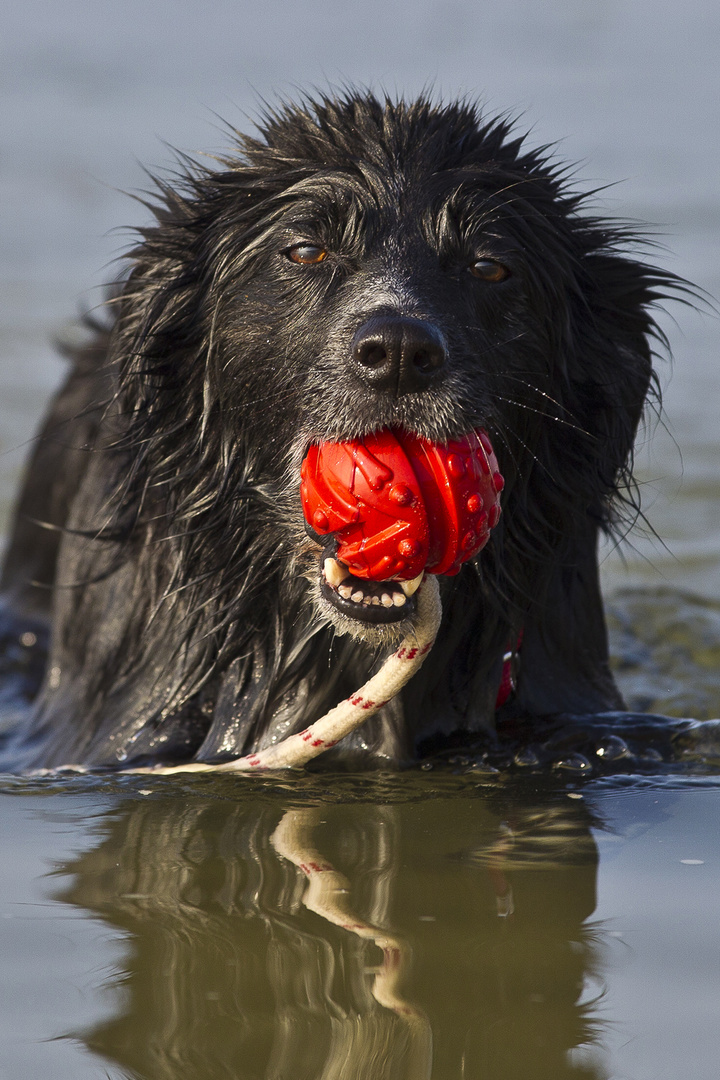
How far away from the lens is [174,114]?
1494 cm

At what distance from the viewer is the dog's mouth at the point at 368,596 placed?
339cm

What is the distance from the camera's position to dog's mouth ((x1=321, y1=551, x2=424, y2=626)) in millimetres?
3387

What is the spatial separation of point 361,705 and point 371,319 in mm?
936

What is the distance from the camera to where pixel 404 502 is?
3215 millimetres

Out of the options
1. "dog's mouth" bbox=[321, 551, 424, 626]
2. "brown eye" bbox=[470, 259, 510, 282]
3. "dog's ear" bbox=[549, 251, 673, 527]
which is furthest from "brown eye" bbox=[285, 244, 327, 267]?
"dog's mouth" bbox=[321, 551, 424, 626]

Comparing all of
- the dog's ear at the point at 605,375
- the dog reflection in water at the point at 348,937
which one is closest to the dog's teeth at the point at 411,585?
the dog reflection in water at the point at 348,937

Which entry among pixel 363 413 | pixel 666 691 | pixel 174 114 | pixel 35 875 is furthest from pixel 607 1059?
pixel 174 114

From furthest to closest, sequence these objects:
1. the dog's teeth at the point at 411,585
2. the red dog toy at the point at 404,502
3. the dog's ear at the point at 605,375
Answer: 1. the dog's ear at the point at 605,375
2. the dog's teeth at the point at 411,585
3. the red dog toy at the point at 404,502

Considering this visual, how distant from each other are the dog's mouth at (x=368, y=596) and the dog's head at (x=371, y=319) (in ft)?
0.05

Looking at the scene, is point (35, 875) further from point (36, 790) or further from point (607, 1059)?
point (607, 1059)

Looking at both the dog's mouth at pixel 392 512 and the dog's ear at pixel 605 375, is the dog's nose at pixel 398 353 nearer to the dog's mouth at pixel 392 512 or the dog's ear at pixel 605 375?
the dog's mouth at pixel 392 512

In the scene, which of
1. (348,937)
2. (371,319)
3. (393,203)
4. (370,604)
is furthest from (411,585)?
(393,203)

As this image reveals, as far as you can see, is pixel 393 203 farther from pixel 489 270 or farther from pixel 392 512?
pixel 392 512

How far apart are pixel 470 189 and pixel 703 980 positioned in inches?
85.7
